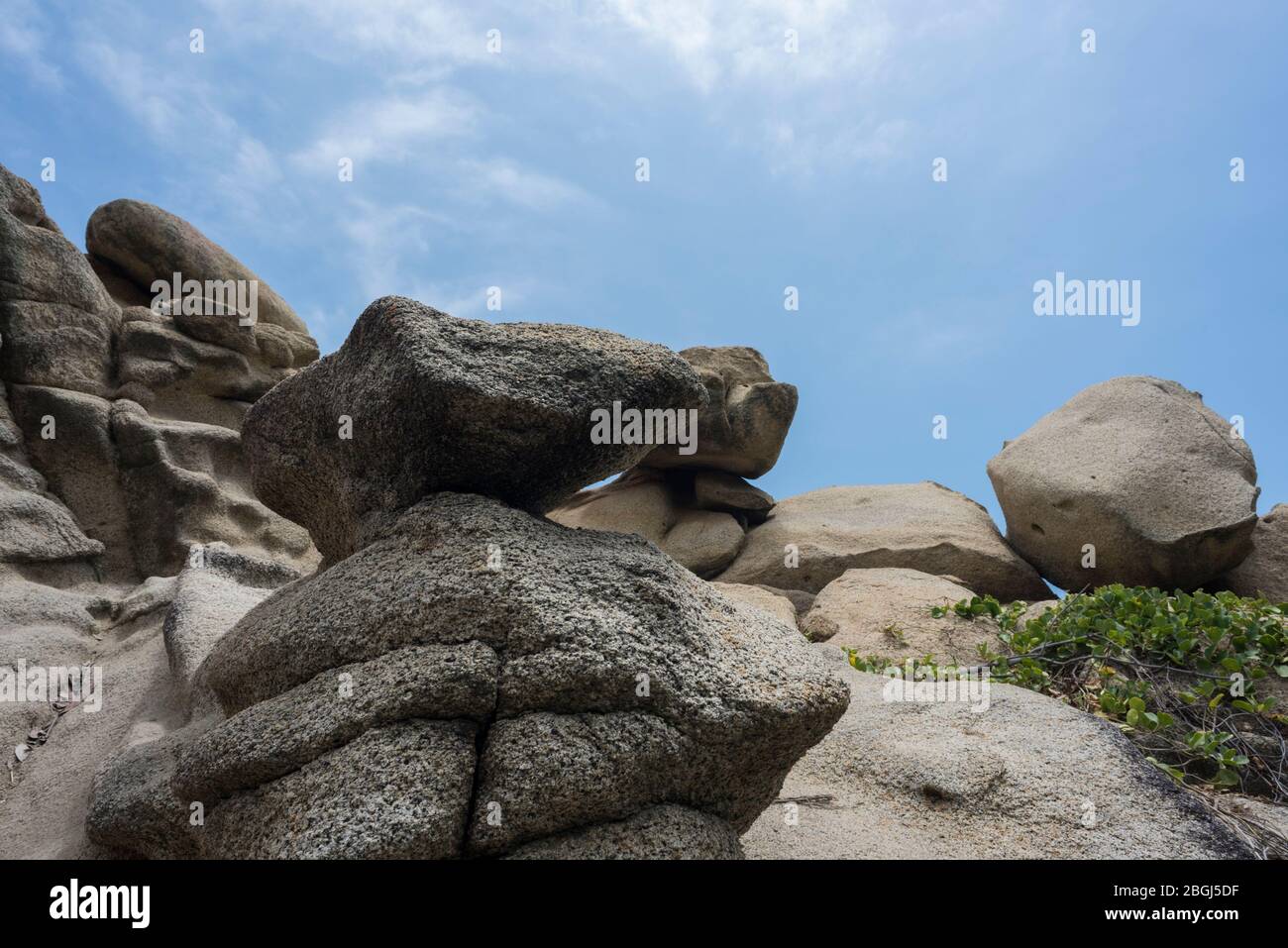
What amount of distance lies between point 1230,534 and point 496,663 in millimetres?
8659

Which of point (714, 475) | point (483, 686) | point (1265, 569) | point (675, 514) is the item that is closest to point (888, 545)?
point (714, 475)

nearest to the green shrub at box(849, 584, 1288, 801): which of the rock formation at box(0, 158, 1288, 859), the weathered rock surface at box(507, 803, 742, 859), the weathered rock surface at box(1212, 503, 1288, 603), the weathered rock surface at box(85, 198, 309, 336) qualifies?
the rock formation at box(0, 158, 1288, 859)

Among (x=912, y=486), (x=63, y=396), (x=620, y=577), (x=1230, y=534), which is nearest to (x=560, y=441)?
(x=620, y=577)

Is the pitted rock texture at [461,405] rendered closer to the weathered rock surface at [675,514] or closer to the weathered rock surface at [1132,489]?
the weathered rock surface at [1132,489]

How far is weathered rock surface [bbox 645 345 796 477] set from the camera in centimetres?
1209

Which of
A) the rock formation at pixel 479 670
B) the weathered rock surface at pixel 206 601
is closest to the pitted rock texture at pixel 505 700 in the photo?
the rock formation at pixel 479 670

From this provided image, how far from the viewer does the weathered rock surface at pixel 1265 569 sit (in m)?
9.59

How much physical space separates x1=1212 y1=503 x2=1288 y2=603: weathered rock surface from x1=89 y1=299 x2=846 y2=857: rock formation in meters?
7.84

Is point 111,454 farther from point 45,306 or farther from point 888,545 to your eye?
point 888,545

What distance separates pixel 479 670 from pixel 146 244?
431 inches

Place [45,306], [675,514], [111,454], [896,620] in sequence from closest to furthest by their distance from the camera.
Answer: [896,620], [111,454], [45,306], [675,514]

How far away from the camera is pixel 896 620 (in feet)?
27.5

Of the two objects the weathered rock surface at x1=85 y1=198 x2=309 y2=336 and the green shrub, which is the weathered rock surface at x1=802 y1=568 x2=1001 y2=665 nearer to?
the green shrub
